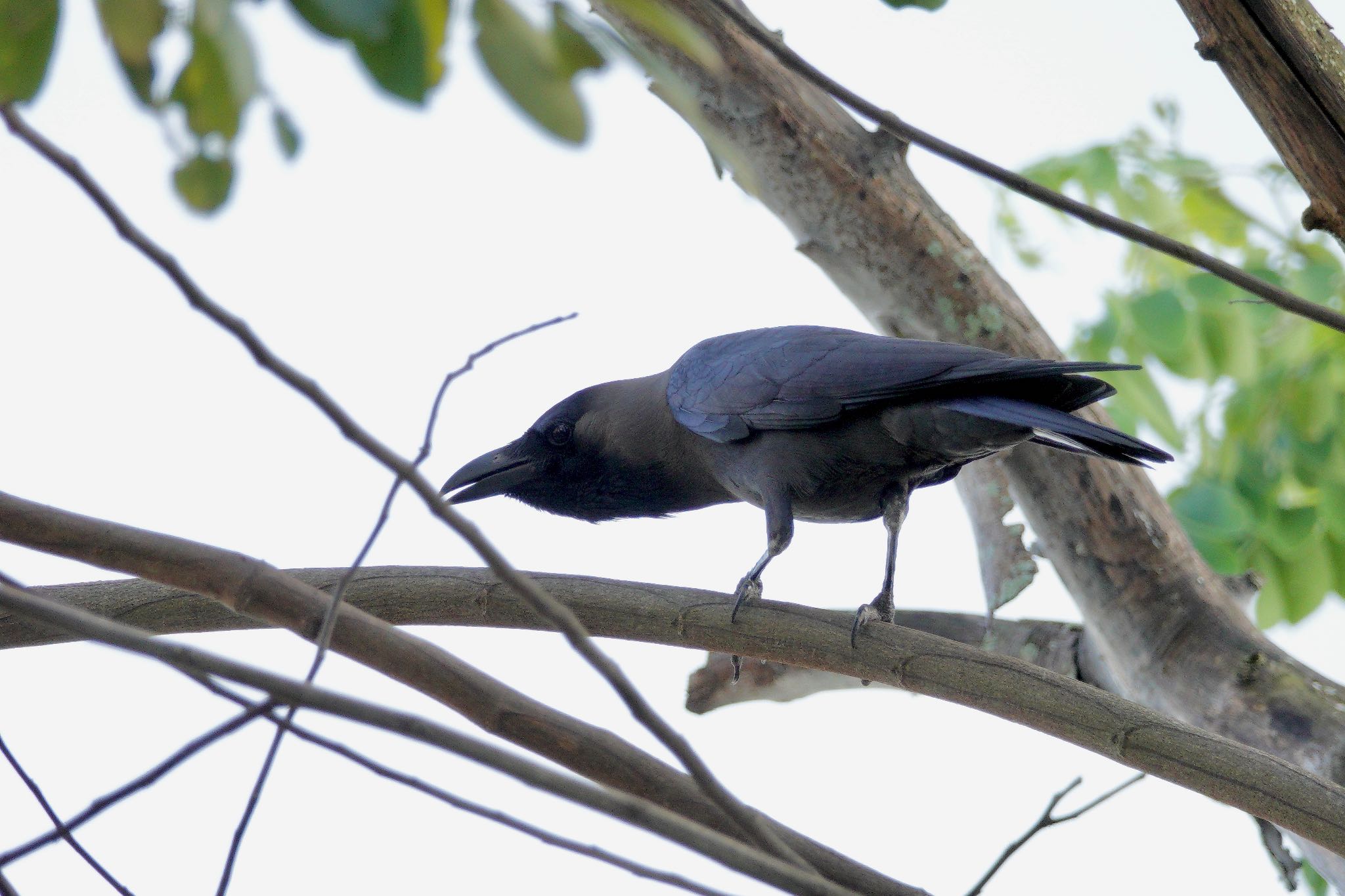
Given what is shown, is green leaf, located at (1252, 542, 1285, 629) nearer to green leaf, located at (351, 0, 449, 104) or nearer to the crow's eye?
the crow's eye

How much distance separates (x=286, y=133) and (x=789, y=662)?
1998 millimetres

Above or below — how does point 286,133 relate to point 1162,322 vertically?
below

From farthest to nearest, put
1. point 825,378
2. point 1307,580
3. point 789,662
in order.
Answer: point 1307,580 → point 825,378 → point 789,662

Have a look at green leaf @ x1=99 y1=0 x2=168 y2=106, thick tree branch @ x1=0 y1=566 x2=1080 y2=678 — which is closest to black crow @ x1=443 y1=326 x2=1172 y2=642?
thick tree branch @ x1=0 y1=566 x2=1080 y2=678

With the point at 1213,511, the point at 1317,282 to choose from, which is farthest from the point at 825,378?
the point at 1317,282

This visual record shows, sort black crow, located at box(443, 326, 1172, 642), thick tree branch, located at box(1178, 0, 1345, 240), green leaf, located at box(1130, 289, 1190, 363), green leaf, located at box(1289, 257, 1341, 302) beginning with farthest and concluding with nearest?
green leaf, located at box(1130, 289, 1190, 363) → green leaf, located at box(1289, 257, 1341, 302) → black crow, located at box(443, 326, 1172, 642) → thick tree branch, located at box(1178, 0, 1345, 240)

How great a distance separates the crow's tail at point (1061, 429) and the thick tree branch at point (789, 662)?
1.86 ft

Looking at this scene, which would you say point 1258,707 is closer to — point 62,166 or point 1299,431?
point 1299,431

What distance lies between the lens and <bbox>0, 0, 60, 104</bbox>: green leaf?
129 cm

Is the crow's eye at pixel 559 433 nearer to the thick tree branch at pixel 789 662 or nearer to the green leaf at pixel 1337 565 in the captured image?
the thick tree branch at pixel 789 662

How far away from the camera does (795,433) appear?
3820 millimetres

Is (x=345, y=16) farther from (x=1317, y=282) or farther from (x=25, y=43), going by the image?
(x=1317, y=282)

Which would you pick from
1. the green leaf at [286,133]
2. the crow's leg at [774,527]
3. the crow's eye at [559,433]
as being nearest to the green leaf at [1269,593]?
the crow's leg at [774,527]

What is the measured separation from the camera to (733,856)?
137 centimetres
